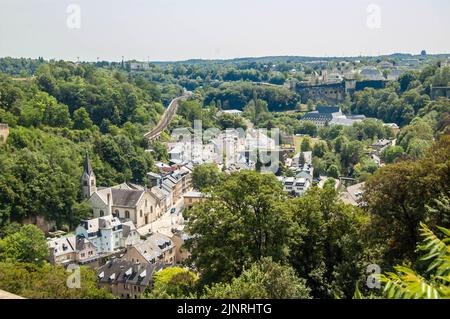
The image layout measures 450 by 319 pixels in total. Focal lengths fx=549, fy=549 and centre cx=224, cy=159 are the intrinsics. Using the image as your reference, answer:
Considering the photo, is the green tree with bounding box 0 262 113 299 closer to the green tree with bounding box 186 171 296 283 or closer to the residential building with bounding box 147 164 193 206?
the green tree with bounding box 186 171 296 283

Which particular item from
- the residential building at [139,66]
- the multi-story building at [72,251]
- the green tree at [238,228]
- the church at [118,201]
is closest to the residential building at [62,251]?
the multi-story building at [72,251]

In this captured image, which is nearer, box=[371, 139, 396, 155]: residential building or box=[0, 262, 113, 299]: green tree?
box=[0, 262, 113, 299]: green tree

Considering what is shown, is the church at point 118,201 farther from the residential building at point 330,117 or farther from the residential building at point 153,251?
the residential building at point 330,117

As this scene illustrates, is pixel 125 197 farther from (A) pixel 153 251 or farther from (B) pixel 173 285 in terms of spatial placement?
(B) pixel 173 285

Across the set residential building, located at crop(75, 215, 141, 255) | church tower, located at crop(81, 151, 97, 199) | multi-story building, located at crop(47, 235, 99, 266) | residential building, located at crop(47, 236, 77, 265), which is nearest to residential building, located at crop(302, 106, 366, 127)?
church tower, located at crop(81, 151, 97, 199)

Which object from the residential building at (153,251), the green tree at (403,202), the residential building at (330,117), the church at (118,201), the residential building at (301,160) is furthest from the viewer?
the residential building at (330,117)


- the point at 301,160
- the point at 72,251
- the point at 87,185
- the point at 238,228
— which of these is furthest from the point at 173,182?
the point at 238,228
